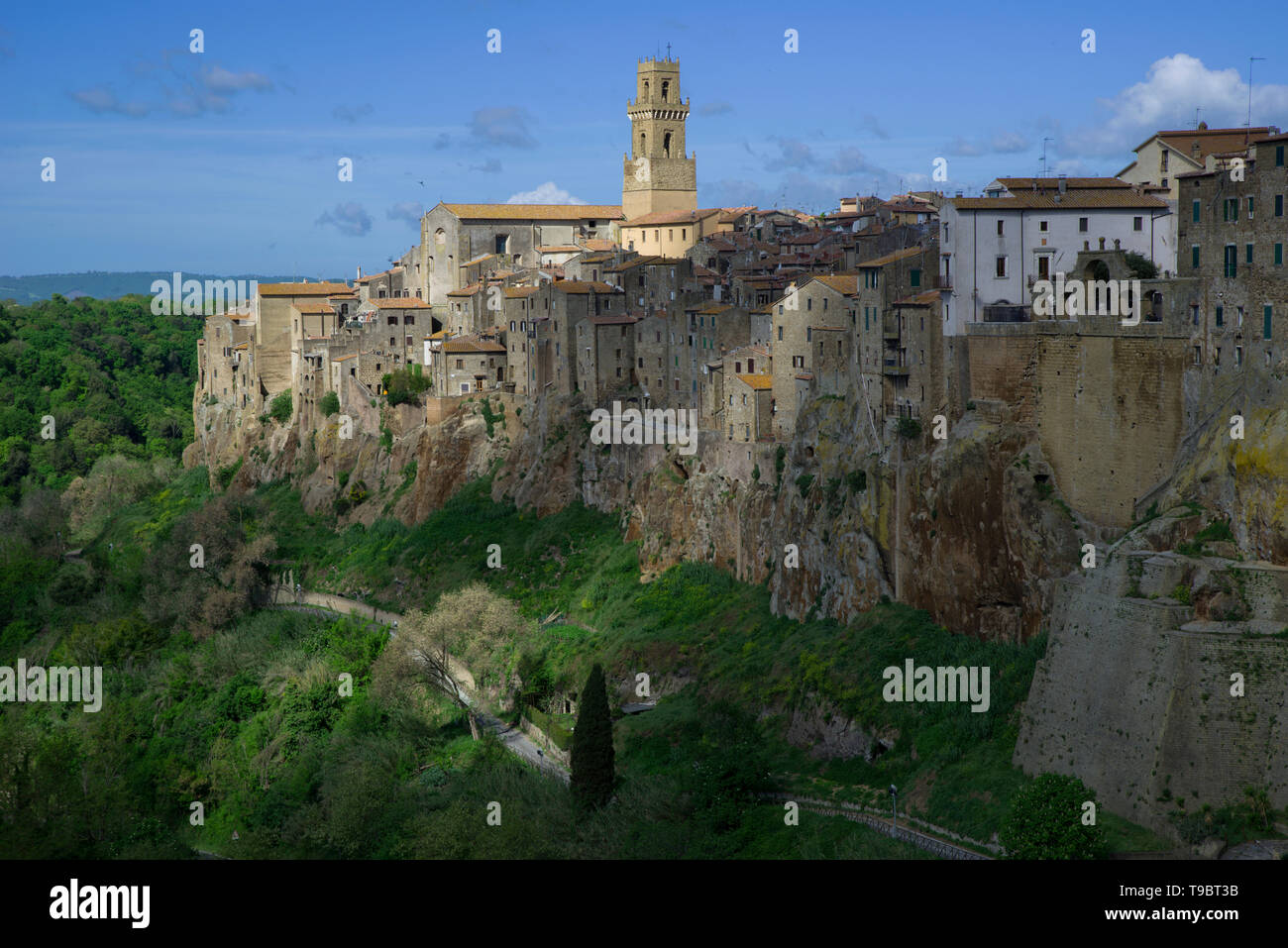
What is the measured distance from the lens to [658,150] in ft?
364

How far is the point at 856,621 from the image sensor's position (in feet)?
179

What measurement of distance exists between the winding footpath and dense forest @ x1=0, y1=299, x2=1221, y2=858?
881 millimetres

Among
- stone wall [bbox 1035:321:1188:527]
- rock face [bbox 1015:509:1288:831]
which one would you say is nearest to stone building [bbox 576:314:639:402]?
stone wall [bbox 1035:321:1188:527]

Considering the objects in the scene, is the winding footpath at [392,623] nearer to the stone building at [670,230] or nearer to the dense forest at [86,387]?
the stone building at [670,230]

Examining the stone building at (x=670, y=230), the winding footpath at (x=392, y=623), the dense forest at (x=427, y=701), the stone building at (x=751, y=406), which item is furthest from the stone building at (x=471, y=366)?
the stone building at (x=751, y=406)

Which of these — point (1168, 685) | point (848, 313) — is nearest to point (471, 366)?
point (848, 313)

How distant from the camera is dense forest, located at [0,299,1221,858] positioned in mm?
47969

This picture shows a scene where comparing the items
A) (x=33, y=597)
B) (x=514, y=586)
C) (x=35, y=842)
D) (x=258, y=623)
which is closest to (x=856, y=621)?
(x=514, y=586)

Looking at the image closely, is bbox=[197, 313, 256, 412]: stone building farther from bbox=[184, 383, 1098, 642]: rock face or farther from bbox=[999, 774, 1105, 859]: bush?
bbox=[999, 774, 1105, 859]: bush

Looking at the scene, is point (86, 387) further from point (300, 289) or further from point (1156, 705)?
point (1156, 705)

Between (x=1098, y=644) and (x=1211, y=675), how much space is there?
3.26m

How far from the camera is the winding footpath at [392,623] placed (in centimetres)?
5766

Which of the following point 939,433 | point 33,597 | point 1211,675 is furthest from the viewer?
point 33,597
